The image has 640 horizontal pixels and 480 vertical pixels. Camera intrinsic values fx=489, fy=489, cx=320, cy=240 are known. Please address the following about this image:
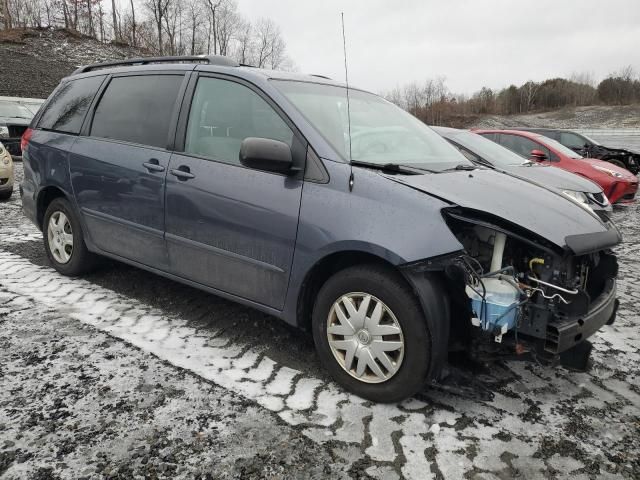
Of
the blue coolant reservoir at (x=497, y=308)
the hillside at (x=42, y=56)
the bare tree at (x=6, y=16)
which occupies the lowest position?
the blue coolant reservoir at (x=497, y=308)

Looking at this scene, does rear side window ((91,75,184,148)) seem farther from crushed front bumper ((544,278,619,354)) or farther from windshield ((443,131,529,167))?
windshield ((443,131,529,167))

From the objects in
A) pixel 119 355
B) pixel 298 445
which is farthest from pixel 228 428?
pixel 119 355

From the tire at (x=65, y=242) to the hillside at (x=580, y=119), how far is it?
40.6m

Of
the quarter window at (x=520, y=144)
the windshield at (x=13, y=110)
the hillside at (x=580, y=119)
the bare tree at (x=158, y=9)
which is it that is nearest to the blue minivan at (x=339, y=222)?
the quarter window at (x=520, y=144)

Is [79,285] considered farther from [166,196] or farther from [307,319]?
[307,319]

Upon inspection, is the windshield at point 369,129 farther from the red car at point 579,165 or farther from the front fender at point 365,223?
the red car at point 579,165

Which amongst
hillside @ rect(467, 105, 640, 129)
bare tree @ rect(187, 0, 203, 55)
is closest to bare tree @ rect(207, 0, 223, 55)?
bare tree @ rect(187, 0, 203, 55)

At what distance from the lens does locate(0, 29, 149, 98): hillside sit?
28.4 meters

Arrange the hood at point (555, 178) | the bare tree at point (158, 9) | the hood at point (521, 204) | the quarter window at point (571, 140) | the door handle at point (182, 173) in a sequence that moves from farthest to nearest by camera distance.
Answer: the bare tree at point (158, 9), the quarter window at point (571, 140), the hood at point (555, 178), the door handle at point (182, 173), the hood at point (521, 204)

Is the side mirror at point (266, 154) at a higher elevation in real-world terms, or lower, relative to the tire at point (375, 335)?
higher

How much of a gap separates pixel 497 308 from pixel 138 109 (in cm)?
290

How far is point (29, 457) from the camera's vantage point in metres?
2.06

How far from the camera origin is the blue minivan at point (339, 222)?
237 centimetres

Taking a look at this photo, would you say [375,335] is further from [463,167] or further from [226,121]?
[226,121]
